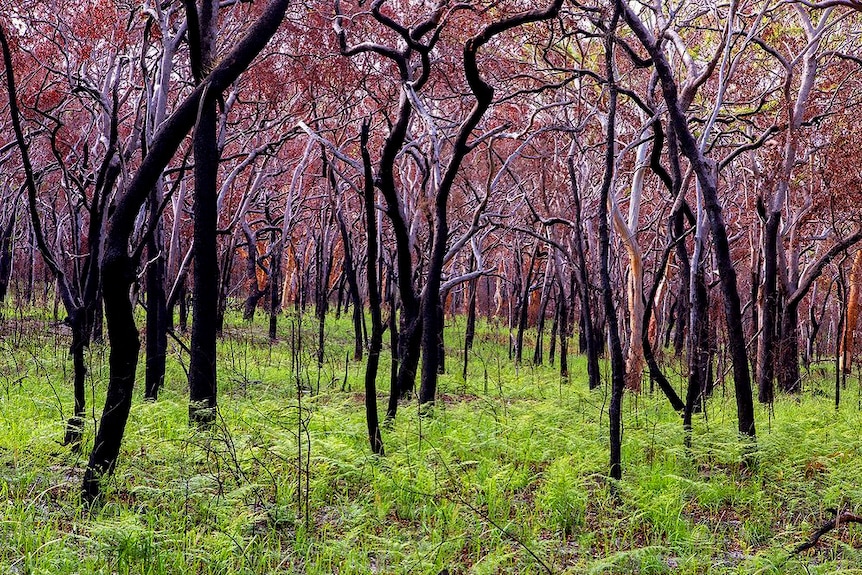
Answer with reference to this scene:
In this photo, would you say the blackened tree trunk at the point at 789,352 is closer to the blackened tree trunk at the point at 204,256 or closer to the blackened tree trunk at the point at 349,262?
the blackened tree trunk at the point at 349,262

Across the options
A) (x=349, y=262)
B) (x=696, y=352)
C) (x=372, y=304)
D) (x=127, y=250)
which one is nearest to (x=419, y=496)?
(x=372, y=304)

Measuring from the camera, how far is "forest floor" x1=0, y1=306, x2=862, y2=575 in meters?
4.09

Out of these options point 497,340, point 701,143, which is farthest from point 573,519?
point 497,340

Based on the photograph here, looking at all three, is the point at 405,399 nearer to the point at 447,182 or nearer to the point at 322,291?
the point at 447,182

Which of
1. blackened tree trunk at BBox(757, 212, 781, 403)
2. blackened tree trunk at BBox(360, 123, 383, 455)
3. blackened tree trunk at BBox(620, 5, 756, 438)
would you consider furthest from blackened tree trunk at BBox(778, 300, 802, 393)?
blackened tree trunk at BBox(360, 123, 383, 455)

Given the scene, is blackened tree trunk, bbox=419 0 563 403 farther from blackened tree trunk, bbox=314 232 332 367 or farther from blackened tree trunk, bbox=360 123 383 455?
blackened tree trunk, bbox=314 232 332 367

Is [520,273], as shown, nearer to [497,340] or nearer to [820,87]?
[497,340]

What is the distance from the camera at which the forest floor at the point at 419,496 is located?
4086 millimetres

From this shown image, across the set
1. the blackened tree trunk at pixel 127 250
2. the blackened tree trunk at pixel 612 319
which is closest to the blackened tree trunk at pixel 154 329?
the blackened tree trunk at pixel 127 250

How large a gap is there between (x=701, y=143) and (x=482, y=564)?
5108 millimetres

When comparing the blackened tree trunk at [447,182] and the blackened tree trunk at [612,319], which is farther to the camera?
the blackened tree trunk at [447,182]

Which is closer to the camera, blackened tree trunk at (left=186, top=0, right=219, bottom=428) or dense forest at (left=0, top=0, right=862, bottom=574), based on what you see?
dense forest at (left=0, top=0, right=862, bottom=574)

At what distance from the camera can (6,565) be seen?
3621 millimetres

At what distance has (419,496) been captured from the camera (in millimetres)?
5254
